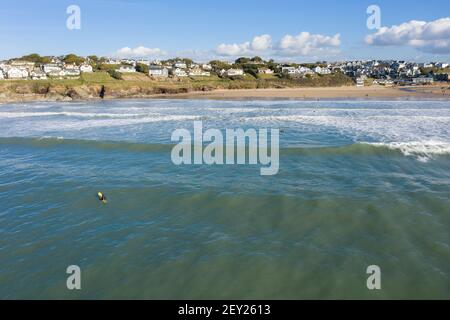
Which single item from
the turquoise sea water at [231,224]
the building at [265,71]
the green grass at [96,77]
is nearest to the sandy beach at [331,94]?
the green grass at [96,77]

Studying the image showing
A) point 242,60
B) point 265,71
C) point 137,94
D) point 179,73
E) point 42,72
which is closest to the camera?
point 137,94

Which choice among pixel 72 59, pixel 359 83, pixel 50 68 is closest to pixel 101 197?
pixel 50 68

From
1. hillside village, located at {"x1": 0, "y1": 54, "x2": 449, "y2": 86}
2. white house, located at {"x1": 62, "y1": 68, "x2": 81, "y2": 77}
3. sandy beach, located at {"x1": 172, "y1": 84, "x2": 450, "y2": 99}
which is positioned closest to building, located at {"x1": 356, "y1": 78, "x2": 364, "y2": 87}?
Result: hillside village, located at {"x1": 0, "y1": 54, "x2": 449, "y2": 86}

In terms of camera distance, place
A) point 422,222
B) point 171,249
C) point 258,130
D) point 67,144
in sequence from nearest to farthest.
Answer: point 171,249
point 422,222
point 67,144
point 258,130

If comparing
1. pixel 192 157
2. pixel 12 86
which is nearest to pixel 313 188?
pixel 192 157

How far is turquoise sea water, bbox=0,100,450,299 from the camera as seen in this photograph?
8836mm

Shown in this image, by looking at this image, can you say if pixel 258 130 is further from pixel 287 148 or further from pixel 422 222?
pixel 422 222

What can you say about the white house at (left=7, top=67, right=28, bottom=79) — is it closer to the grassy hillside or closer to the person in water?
the grassy hillside

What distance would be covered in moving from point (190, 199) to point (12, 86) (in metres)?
94.0

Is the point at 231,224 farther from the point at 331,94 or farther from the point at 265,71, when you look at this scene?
the point at 265,71

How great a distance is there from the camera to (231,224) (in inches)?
480

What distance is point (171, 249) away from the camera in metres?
10.5
